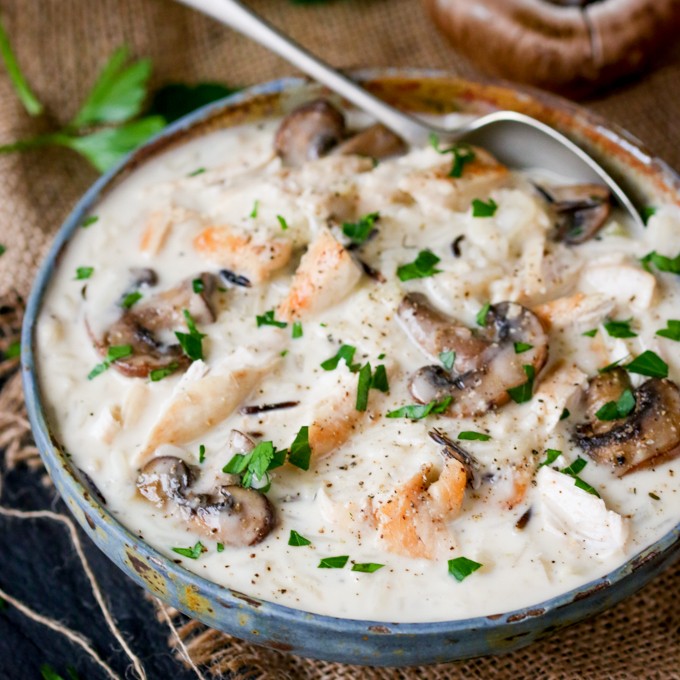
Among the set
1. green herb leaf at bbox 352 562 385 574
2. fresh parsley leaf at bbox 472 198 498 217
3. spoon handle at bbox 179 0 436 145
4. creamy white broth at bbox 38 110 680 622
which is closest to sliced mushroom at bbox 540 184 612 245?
creamy white broth at bbox 38 110 680 622

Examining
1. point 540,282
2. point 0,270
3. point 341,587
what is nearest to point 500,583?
point 341,587

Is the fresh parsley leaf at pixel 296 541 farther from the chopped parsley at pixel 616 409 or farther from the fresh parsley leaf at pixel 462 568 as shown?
the chopped parsley at pixel 616 409

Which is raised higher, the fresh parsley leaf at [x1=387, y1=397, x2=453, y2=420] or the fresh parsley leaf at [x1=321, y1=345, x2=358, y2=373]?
the fresh parsley leaf at [x1=321, y1=345, x2=358, y2=373]

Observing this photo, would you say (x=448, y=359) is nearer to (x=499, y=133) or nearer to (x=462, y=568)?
(x=462, y=568)

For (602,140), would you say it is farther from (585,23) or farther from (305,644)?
(305,644)

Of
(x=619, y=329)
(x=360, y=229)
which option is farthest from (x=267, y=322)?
(x=619, y=329)

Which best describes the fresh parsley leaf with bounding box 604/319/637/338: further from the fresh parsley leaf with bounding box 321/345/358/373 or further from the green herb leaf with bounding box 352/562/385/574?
the green herb leaf with bounding box 352/562/385/574

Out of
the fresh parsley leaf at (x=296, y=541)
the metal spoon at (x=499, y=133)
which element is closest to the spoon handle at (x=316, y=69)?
the metal spoon at (x=499, y=133)
